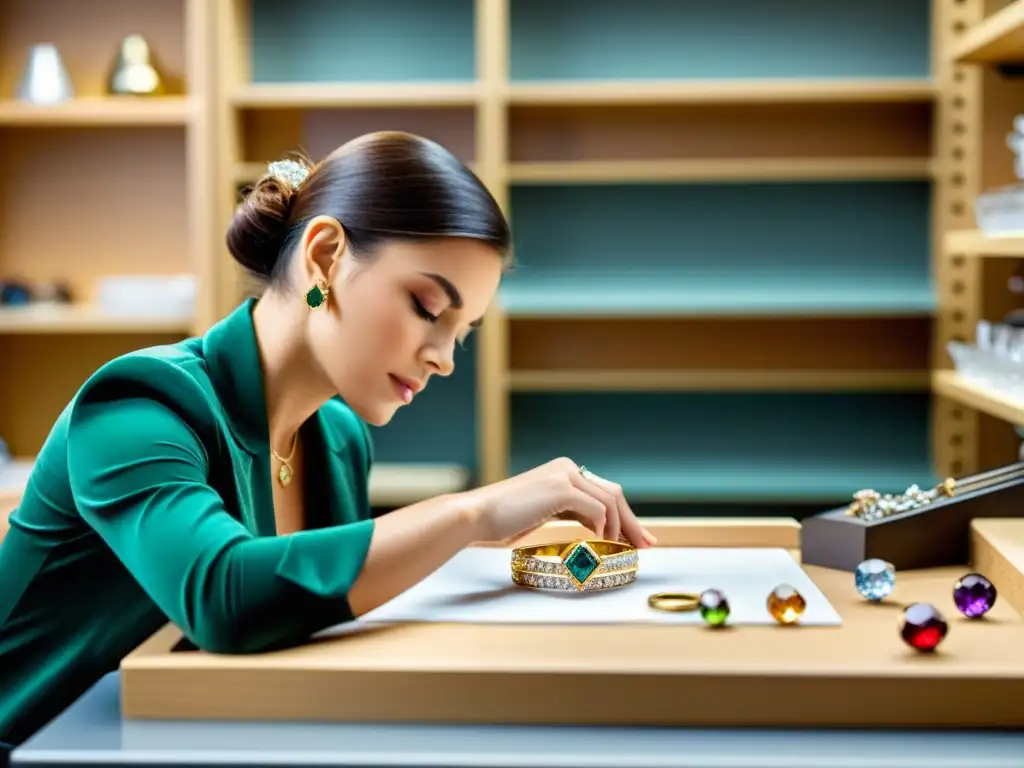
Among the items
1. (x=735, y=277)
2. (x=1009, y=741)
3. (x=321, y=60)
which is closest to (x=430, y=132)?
(x=321, y=60)

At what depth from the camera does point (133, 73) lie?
3426 mm

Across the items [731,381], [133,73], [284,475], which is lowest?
[731,381]

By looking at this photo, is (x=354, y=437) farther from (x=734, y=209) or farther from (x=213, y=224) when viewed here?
(x=734, y=209)

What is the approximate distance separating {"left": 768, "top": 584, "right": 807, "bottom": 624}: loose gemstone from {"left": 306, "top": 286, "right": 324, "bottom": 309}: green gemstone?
53 centimetres

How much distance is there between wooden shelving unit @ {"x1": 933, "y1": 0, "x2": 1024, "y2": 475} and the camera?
3.21 m

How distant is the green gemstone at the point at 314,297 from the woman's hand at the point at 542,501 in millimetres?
275

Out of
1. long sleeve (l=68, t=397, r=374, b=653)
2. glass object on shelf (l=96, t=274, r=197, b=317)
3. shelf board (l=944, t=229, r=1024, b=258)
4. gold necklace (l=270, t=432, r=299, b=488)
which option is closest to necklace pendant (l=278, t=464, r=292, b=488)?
gold necklace (l=270, t=432, r=299, b=488)

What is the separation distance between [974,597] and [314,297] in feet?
2.25

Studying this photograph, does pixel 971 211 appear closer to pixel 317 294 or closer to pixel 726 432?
pixel 726 432

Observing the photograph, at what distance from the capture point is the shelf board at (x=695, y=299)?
3320mm

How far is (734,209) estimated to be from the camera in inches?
141

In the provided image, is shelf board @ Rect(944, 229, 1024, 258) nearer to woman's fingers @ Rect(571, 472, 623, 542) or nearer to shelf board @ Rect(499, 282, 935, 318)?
shelf board @ Rect(499, 282, 935, 318)

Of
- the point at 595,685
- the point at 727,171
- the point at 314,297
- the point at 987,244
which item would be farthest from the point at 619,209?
the point at 595,685

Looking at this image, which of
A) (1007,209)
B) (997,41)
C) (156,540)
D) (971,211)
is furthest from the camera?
(971,211)
